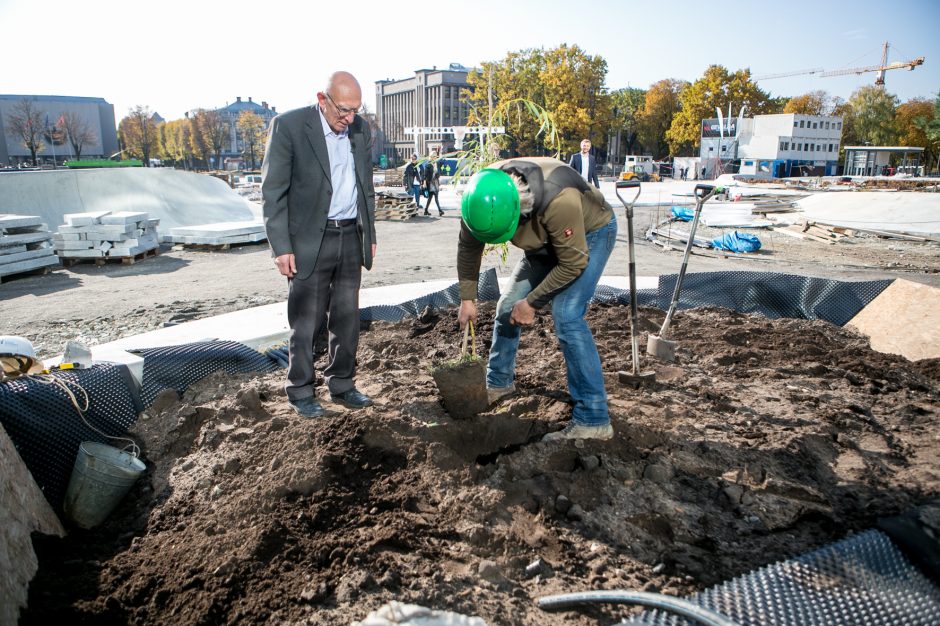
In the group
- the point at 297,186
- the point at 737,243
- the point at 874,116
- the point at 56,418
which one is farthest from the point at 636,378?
the point at 874,116

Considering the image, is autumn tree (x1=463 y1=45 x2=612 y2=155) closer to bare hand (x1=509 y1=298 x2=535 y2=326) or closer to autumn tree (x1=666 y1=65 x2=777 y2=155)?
autumn tree (x1=666 y1=65 x2=777 y2=155)

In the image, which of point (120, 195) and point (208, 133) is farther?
point (208, 133)

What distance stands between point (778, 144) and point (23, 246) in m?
53.9

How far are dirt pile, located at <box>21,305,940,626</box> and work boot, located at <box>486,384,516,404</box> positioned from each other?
0.45 feet

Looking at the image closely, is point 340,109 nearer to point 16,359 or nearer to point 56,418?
point 56,418

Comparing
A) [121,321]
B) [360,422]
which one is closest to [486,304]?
[360,422]

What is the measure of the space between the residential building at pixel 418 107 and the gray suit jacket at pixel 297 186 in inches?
3166

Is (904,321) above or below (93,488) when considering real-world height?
above

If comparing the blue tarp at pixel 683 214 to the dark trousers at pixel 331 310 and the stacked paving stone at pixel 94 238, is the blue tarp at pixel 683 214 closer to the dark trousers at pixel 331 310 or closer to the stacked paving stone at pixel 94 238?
the stacked paving stone at pixel 94 238

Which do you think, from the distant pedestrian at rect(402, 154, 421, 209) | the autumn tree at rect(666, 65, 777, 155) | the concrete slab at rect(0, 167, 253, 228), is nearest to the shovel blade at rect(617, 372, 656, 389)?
the concrete slab at rect(0, 167, 253, 228)

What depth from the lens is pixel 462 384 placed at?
10.1ft

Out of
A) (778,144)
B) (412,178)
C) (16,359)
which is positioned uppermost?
(778,144)

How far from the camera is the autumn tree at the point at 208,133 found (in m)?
67.2

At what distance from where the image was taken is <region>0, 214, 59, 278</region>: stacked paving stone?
8258mm
